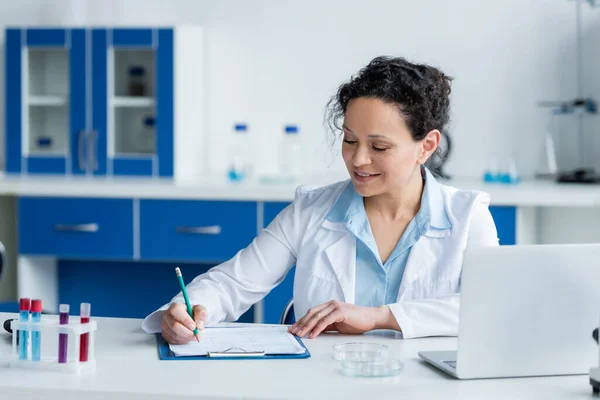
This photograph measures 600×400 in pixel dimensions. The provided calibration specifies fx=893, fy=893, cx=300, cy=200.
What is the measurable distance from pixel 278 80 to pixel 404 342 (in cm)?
247

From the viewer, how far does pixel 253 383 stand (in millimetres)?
1456

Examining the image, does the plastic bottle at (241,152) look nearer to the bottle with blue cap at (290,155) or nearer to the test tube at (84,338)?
the bottle with blue cap at (290,155)

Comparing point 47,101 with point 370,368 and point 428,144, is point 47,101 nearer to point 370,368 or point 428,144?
point 428,144

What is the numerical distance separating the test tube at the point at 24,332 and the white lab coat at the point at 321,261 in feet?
1.39

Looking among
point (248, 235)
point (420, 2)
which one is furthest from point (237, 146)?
point (420, 2)

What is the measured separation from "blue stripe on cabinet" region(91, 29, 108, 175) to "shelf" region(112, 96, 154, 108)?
51mm

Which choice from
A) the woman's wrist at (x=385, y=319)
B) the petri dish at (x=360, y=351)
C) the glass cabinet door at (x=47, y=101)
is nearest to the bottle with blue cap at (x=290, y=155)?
the glass cabinet door at (x=47, y=101)

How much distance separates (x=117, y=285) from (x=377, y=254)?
7.63ft

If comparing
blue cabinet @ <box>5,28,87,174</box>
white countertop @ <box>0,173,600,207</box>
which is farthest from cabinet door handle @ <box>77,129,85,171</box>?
white countertop @ <box>0,173,600,207</box>

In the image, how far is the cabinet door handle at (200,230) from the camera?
11.6 feet

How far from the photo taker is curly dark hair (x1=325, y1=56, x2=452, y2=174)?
2023 millimetres

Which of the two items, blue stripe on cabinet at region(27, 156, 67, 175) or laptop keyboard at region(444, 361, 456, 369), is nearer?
laptop keyboard at region(444, 361, 456, 369)

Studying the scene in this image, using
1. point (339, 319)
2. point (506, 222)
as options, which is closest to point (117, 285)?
point (506, 222)

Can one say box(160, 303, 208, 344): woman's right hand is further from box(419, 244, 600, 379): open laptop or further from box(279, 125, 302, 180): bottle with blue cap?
box(279, 125, 302, 180): bottle with blue cap
